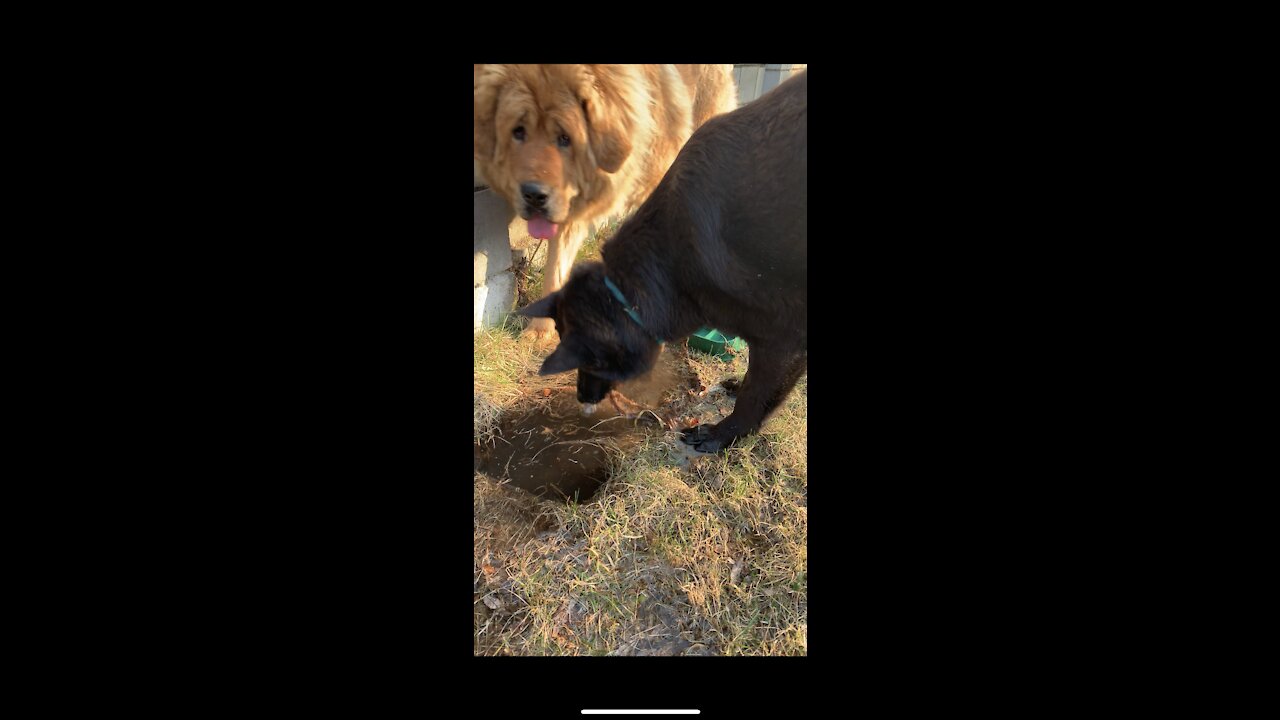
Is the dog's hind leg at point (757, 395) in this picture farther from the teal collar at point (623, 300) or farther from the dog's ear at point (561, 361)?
the dog's ear at point (561, 361)

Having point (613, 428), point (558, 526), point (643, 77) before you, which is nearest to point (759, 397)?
point (613, 428)

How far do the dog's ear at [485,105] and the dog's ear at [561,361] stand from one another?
3.28 ft

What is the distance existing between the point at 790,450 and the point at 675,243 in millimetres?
1263

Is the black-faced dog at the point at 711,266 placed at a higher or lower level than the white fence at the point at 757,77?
lower

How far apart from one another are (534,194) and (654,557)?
75.4 inches

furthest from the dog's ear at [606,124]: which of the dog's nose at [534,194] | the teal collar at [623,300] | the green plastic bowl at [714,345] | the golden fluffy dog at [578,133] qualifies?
the green plastic bowl at [714,345]

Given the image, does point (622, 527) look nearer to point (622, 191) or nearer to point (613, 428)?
point (613, 428)

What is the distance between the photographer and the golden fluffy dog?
2455 mm

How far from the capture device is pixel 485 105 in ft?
7.88

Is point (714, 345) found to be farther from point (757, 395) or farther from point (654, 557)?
point (654, 557)

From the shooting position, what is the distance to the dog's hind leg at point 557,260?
3711 millimetres

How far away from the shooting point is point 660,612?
2.46 m

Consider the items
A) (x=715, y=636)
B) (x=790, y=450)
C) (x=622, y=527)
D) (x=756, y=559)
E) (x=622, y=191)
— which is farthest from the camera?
(x=622, y=191)

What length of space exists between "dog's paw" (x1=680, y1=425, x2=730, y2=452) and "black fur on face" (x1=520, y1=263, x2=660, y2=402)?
676mm
